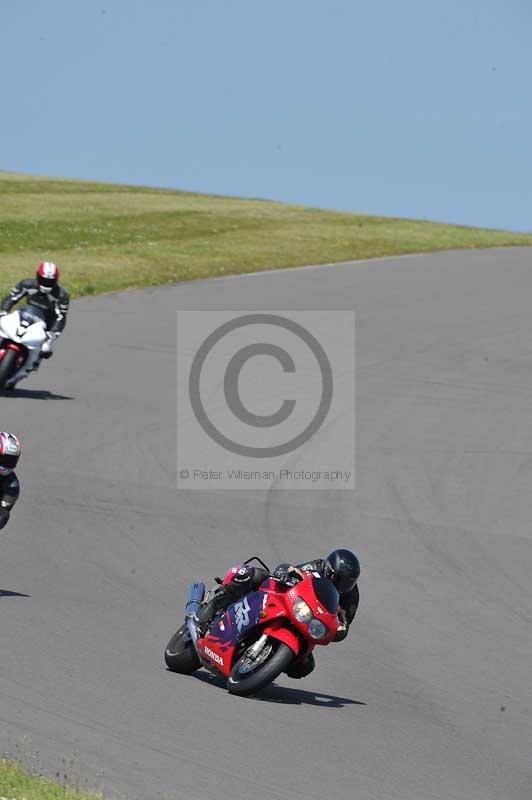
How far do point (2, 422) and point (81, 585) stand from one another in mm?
6420

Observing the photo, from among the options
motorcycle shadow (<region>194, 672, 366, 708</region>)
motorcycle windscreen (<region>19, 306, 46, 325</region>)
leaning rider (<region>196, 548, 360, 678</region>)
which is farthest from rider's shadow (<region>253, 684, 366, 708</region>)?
motorcycle windscreen (<region>19, 306, 46, 325</region>)

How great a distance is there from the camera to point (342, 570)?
26.5 feet

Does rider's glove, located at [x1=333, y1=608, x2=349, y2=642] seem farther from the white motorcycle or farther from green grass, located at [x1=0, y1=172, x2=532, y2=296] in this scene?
green grass, located at [x1=0, y1=172, x2=532, y2=296]

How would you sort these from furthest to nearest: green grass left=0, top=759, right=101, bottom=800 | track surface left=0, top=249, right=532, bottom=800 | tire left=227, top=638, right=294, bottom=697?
tire left=227, top=638, right=294, bottom=697 < track surface left=0, top=249, right=532, bottom=800 < green grass left=0, top=759, right=101, bottom=800

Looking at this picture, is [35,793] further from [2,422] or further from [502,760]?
[2,422]

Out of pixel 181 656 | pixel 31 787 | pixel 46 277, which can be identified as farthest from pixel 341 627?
pixel 46 277

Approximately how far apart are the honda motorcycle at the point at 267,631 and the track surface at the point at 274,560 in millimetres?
181

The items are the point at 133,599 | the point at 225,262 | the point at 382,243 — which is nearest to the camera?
the point at 133,599

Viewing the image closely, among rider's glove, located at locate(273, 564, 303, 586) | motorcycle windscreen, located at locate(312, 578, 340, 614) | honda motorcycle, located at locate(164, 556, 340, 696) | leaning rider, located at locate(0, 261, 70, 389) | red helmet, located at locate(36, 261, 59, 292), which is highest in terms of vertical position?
red helmet, located at locate(36, 261, 59, 292)

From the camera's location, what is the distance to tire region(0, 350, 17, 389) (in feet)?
58.1

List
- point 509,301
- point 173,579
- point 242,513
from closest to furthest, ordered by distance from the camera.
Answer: point 173,579, point 242,513, point 509,301

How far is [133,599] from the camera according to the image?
33.1 ft

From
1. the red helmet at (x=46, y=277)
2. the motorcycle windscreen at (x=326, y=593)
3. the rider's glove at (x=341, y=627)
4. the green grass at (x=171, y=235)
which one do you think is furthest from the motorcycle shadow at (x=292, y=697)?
the green grass at (x=171, y=235)

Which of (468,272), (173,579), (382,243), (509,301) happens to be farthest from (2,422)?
(382,243)
